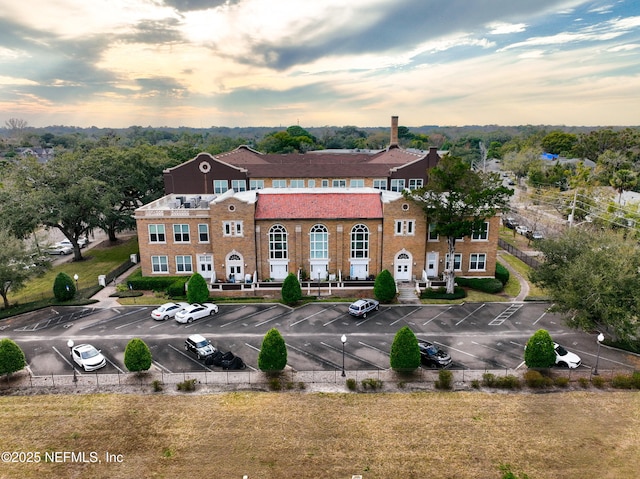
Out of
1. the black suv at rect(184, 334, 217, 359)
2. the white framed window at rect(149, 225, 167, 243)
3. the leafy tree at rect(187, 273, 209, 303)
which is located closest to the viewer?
the black suv at rect(184, 334, 217, 359)

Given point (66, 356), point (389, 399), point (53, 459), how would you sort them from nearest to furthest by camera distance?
point (53, 459) < point (389, 399) < point (66, 356)

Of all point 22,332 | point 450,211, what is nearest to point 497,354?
point 450,211

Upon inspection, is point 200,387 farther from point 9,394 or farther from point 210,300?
point 210,300

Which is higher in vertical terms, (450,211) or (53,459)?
(450,211)

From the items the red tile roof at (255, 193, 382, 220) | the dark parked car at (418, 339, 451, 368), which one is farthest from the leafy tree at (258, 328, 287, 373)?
the red tile roof at (255, 193, 382, 220)

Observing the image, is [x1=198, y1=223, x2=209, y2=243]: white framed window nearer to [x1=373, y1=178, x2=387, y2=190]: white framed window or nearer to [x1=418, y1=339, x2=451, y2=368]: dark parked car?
[x1=418, y1=339, x2=451, y2=368]: dark parked car

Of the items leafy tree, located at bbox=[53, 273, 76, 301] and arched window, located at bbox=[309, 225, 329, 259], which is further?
arched window, located at bbox=[309, 225, 329, 259]
